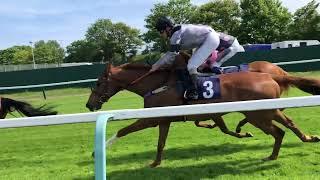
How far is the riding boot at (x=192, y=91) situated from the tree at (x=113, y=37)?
9920cm

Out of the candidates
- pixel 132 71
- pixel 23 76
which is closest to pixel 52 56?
pixel 23 76

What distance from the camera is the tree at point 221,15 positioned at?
8056 cm

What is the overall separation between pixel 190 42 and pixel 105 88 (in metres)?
1.52

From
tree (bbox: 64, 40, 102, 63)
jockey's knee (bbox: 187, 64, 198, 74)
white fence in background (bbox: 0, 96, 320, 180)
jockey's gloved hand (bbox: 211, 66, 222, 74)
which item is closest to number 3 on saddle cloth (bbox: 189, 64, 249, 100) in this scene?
jockey's knee (bbox: 187, 64, 198, 74)

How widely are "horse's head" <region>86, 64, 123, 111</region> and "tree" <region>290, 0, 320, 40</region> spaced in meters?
59.1

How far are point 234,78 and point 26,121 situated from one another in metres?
4.77

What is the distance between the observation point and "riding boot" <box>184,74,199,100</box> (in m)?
7.25

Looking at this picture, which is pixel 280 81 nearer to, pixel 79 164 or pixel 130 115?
pixel 79 164

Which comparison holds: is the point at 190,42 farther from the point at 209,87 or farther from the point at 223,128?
the point at 223,128

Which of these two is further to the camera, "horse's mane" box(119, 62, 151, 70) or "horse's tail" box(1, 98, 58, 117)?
"horse's tail" box(1, 98, 58, 117)

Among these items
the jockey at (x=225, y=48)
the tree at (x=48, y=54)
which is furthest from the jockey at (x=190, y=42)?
the tree at (x=48, y=54)

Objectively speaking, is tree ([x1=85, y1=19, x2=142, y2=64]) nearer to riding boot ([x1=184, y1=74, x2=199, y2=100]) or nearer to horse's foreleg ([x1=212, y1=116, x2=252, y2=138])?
horse's foreleg ([x1=212, y1=116, x2=252, y2=138])

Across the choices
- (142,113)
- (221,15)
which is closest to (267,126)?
(142,113)

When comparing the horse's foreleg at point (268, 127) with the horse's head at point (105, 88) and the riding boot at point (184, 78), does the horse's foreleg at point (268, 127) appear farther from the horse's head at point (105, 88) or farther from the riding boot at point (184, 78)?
the horse's head at point (105, 88)
